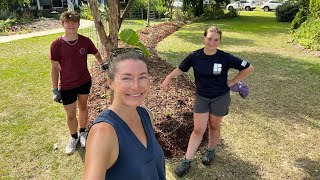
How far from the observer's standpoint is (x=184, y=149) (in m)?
5.18

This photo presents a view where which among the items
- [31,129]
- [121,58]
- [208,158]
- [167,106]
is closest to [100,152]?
[121,58]

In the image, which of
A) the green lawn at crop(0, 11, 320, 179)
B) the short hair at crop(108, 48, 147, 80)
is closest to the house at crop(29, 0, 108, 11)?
the green lawn at crop(0, 11, 320, 179)

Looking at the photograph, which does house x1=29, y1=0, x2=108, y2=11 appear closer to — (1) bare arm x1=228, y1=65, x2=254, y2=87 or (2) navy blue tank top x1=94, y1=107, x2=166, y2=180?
(1) bare arm x1=228, y1=65, x2=254, y2=87

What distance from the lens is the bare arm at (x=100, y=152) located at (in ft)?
5.18

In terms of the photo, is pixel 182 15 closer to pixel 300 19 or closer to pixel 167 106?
pixel 300 19

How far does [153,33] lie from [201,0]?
12171mm

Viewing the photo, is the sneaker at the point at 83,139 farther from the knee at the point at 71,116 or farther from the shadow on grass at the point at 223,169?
the shadow on grass at the point at 223,169

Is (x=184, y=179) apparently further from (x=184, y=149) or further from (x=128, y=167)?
(x=128, y=167)

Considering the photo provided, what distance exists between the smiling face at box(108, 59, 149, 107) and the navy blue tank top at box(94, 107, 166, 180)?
0.44ft

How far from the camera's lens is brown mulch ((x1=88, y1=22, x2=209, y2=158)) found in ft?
17.3

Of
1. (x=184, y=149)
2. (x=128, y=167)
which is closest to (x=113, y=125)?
(x=128, y=167)

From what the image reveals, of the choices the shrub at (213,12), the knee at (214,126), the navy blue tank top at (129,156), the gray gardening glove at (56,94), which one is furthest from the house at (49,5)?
the navy blue tank top at (129,156)

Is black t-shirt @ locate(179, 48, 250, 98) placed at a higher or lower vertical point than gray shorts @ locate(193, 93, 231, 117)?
higher

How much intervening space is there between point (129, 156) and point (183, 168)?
9.57 ft
